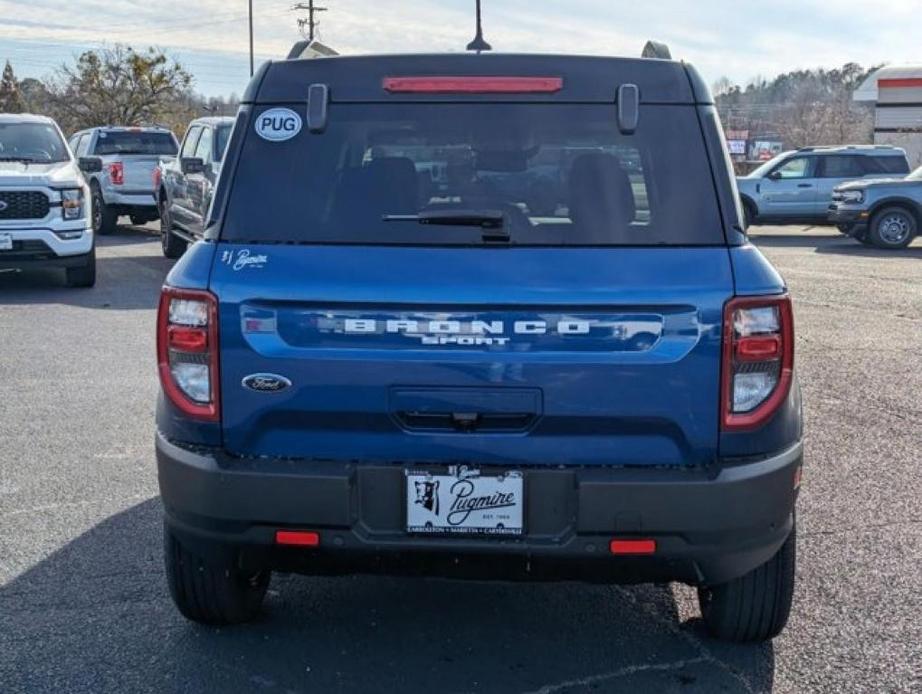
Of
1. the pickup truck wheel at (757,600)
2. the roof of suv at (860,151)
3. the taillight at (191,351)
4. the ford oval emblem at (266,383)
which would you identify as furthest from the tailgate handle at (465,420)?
the roof of suv at (860,151)

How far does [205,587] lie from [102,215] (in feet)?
57.7

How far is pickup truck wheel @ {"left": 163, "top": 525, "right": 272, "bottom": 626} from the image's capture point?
3.65 m

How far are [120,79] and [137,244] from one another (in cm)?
2892

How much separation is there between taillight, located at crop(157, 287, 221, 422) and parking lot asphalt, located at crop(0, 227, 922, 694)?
0.94 metres

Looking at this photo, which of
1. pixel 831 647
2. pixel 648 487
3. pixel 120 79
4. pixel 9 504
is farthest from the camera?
pixel 120 79

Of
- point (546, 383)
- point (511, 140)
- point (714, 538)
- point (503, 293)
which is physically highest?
point (511, 140)

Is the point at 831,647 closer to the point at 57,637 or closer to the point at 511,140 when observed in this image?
the point at 511,140

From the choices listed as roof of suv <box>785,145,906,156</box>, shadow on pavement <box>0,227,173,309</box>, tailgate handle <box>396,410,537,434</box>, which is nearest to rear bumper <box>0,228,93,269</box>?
shadow on pavement <box>0,227,173,309</box>

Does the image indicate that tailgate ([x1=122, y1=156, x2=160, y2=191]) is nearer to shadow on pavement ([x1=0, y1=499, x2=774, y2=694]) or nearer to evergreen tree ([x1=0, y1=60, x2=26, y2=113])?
shadow on pavement ([x1=0, y1=499, x2=774, y2=694])

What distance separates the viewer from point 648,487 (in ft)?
10.0

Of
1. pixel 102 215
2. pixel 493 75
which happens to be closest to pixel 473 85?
pixel 493 75

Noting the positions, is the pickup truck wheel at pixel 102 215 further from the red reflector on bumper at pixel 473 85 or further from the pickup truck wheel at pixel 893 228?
the red reflector on bumper at pixel 473 85

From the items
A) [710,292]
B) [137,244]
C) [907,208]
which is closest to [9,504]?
[710,292]

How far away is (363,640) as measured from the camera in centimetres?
380
